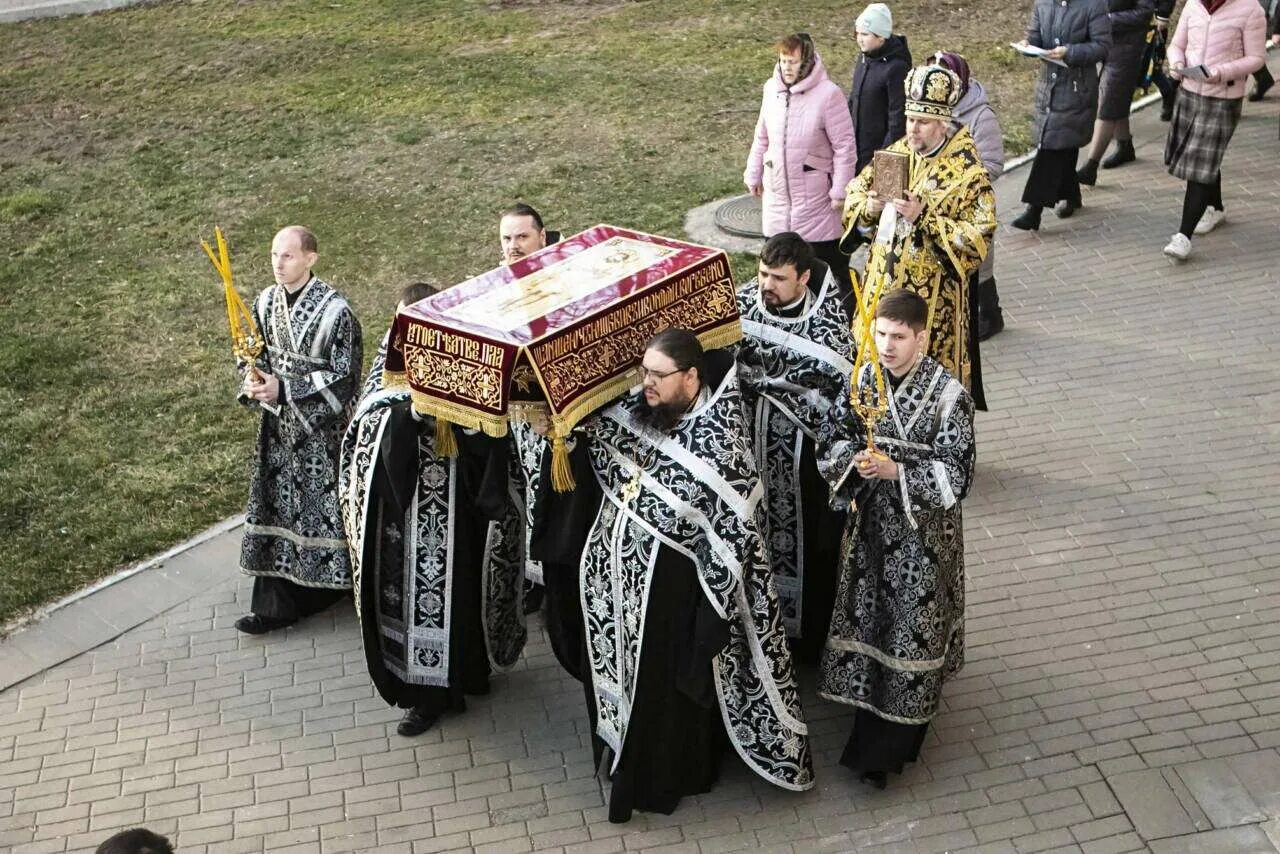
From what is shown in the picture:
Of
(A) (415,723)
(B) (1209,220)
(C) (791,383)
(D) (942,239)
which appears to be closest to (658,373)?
(C) (791,383)

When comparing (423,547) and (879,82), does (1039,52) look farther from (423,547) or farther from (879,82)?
(423,547)

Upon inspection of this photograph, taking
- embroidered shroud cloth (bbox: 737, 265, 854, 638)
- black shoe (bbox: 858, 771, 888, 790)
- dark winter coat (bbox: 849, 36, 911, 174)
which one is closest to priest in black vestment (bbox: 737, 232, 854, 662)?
embroidered shroud cloth (bbox: 737, 265, 854, 638)

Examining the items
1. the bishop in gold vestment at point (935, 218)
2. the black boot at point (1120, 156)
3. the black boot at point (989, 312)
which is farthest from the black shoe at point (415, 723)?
the black boot at point (1120, 156)

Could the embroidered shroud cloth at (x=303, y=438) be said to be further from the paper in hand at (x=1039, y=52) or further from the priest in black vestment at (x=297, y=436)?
the paper in hand at (x=1039, y=52)

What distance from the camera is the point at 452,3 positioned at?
63.5ft

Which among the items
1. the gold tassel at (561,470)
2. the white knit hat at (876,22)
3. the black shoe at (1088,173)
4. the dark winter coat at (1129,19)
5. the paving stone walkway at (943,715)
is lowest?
the paving stone walkway at (943,715)

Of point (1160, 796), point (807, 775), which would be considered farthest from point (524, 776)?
point (1160, 796)

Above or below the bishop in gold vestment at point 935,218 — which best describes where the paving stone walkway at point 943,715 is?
below

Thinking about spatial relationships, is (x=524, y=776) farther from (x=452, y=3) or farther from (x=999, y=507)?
A: (x=452, y=3)

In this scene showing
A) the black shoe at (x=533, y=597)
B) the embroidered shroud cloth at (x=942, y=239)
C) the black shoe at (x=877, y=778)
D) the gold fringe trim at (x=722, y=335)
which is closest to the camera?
the gold fringe trim at (x=722, y=335)

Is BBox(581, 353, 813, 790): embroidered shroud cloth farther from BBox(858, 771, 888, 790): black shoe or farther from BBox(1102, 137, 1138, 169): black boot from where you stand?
BBox(1102, 137, 1138, 169): black boot

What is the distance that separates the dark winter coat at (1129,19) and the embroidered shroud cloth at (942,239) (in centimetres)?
478

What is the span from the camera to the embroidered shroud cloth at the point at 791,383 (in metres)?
6.89

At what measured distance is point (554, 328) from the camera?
5750mm
